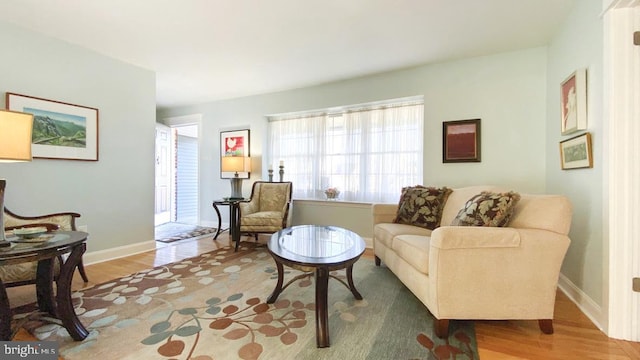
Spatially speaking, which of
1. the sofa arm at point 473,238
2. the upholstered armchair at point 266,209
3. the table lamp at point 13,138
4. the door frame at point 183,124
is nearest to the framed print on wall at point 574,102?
the sofa arm at point 473,238

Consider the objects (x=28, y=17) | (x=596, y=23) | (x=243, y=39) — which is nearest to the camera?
(x=596, y=23)

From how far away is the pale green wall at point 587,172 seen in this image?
1815 mm

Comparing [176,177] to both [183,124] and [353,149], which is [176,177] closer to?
[183,124]

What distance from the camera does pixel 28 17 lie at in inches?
93.9

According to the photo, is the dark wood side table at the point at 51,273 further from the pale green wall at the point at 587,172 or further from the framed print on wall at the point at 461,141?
the framed print on wall at the point at 461,141

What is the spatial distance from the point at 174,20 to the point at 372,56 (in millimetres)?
2025

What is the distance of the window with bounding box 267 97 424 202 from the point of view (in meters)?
3.70

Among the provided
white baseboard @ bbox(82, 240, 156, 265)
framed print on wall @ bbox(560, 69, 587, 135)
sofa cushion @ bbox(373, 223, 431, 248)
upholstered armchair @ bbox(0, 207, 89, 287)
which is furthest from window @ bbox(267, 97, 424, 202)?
upholstered armchair @ bbox(0, 207, 89, 287)

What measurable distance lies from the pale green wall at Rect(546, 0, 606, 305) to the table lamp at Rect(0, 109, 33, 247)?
347 cm

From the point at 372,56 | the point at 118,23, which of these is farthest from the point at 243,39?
the point at 372,56

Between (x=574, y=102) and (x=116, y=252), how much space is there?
474cm

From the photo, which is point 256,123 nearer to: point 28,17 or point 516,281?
point 28,17

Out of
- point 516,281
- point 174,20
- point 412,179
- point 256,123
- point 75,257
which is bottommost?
point 516,281

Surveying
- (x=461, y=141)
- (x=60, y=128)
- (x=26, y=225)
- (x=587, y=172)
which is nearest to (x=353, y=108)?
(x=461, y=141)
